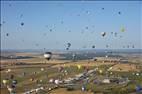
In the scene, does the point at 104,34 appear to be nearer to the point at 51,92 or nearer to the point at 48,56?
the point at 48,56

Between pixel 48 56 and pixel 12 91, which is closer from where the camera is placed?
pixel 48 56

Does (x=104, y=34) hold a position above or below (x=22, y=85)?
above

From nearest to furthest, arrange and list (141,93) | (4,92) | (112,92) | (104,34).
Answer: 1. (141,93)
2. (104,34)
3. (112,92)
4. (4,92)

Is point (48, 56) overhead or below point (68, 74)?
overhead

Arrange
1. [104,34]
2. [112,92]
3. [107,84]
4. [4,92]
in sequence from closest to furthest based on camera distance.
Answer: [104,34], [112,92], [4,92], [107,84]

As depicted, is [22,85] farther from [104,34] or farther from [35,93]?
[104,34]

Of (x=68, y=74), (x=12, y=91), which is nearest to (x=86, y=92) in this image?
(x=12, y=91)

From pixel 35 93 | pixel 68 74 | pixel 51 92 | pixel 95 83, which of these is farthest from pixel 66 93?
pixel 68 74

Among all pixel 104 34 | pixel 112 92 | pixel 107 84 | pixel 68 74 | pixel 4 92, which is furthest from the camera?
pixel 68 74

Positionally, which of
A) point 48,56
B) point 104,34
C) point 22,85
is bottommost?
point 22,85
